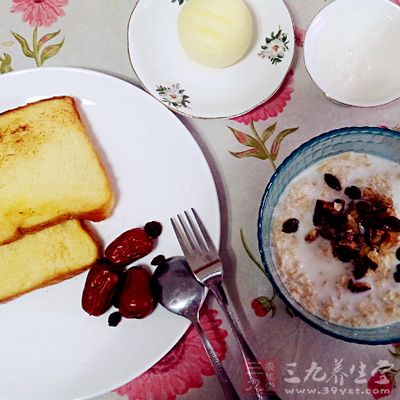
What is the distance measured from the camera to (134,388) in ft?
3.75

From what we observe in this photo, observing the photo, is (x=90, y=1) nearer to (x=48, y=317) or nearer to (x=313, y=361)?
(x=48, y=317)

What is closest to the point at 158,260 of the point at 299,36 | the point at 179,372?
the point at 179,372

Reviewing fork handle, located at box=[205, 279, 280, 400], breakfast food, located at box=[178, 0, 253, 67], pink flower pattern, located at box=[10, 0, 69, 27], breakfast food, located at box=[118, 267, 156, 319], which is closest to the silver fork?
fork handle, located at box=[205, 279, 280, 400]

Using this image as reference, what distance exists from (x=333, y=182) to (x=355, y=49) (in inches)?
15.8

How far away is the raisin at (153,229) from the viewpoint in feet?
3.75

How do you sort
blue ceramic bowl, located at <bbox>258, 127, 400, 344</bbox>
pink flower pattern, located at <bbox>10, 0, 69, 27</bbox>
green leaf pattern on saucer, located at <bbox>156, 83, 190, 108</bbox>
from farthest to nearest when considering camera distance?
pink flower pattern, located at <bbox>10, 0, 69, 27</bbox>, green leaf pattern on saucer, located at <bbox>156, 83, 190, 108</bbox>, blue ceramic bowl, located at <bbox>258, 127, 400, 344</bbox>

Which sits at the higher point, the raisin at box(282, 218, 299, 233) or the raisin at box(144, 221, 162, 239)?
the raisin at box(282, 218, 299, 233)

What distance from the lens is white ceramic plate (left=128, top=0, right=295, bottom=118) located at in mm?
1214

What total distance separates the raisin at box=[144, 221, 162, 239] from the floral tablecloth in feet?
0.49

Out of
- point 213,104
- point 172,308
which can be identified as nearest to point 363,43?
point 213,104

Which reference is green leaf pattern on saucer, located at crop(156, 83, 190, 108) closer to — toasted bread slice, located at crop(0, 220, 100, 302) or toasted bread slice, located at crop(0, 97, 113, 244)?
toasted bread slice, located at crop(0, 97, 113, 244)

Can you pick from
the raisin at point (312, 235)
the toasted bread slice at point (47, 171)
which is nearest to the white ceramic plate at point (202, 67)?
the toasted bread slice at point (47, 171)

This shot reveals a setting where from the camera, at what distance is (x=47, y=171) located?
1.19 meters

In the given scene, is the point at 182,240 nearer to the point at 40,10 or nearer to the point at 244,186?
the point at 244,186
